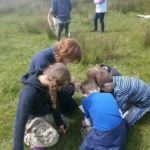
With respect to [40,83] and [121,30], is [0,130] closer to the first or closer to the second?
[40,83]

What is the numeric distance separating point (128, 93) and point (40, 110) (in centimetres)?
123

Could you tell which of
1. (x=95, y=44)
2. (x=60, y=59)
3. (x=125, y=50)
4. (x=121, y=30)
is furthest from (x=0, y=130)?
(x=121, y=30)

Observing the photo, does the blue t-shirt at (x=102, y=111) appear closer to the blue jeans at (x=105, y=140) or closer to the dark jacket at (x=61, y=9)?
the blue jeans at (x=105, y=140)

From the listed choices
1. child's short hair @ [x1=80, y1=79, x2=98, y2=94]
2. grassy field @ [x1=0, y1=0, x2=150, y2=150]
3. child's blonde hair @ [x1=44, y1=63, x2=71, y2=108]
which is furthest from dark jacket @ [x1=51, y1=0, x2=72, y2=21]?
child's blonde hair @ [x1=44, y1=63, x2=71, y2=108]

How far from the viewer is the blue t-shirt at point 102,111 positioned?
504 centimetres

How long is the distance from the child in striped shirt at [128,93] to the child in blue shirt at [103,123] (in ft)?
0.90

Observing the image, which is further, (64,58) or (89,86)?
(89,86)

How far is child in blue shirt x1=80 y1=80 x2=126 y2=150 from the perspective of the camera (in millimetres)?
4977

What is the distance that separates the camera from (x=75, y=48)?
531 centimetres

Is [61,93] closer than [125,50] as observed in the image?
Yes

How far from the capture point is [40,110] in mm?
5367

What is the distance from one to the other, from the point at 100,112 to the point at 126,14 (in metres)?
10.3

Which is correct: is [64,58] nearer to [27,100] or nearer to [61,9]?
[27,100]

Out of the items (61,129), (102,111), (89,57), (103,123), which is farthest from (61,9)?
(103,123)
